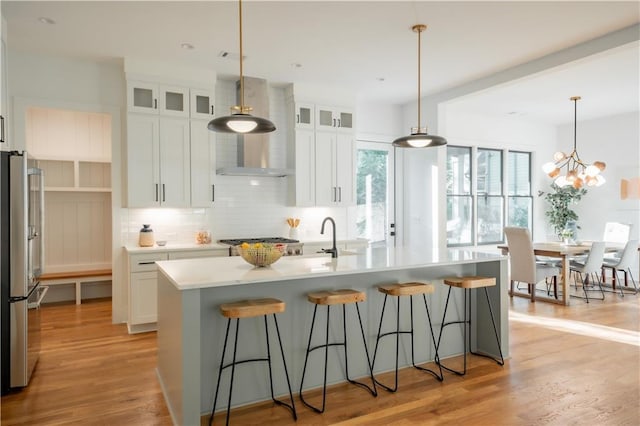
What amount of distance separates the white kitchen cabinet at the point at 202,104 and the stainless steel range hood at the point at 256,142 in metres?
0.43

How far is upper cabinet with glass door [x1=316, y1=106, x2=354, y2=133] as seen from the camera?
6.19 metres

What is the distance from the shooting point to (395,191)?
7.38m

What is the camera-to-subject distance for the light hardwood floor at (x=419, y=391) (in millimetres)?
2889

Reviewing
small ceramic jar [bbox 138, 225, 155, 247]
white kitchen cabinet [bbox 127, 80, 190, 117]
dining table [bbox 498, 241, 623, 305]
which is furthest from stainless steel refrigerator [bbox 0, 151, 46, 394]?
dining table [bbox 498, 241, 623, 305]

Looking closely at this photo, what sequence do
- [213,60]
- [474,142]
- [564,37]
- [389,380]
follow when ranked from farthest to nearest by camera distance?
[474,142] < [213,60] < [564,37] < [389,380]

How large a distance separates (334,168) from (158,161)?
2.32 meters

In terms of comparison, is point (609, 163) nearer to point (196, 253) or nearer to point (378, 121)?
point (378, 121)

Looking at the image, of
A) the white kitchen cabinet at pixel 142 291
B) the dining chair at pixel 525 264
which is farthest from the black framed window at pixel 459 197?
the white kitchen cabinet at pixel 142 291

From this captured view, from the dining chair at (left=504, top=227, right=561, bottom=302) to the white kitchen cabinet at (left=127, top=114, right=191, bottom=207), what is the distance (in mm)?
4395

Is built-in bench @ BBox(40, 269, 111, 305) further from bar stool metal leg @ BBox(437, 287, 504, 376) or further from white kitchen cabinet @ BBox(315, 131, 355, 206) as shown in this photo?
bar stool metal leg @ BBox(437, 287, 504, 376)

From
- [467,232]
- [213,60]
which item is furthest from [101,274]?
[467,232]

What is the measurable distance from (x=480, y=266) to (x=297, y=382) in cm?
197

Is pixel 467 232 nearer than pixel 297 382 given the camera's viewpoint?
No

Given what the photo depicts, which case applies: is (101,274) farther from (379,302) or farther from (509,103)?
(509,103)
